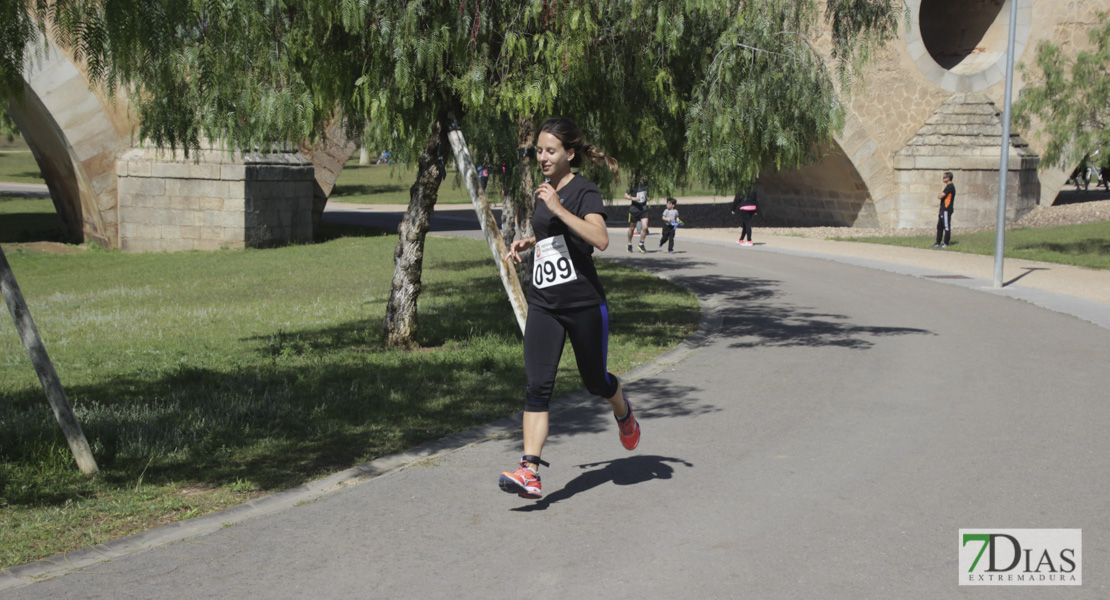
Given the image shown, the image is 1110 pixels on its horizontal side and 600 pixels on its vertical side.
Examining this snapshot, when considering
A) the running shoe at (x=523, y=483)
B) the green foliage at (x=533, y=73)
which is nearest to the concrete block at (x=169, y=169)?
the green foliage at (x=533, y=73)

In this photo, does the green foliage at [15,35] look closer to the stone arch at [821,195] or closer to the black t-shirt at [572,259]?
the black t-shirt at [572,259]

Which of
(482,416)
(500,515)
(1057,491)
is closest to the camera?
(500,515)

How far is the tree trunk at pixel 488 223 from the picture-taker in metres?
7.98

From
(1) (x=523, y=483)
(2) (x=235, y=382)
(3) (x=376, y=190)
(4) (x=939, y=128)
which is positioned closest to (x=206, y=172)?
(2) (x=235, y=382)

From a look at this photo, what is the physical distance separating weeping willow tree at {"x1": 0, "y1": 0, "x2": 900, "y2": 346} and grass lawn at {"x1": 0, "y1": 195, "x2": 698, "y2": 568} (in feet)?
5.02

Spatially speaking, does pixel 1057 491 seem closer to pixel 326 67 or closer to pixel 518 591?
pixel 518 591

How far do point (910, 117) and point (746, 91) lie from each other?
742 inches

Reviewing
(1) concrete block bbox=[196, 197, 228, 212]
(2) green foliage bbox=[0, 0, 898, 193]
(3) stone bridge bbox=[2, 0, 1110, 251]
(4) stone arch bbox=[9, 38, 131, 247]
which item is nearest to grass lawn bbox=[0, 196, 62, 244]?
(3) stone bridge bbox=[2, 0, 1110, 251]

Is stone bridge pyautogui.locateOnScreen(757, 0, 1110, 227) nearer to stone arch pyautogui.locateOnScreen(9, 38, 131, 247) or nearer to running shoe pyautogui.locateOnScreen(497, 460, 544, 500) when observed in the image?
stone arch pyautogui.locateOnScreen(9, 38, 131, 247)

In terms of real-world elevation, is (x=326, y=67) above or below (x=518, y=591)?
above

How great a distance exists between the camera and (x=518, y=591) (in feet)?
13.1

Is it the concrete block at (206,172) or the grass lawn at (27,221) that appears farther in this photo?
the grass lawn at (27,221)

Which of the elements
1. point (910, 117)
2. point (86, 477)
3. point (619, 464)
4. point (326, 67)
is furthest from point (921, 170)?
point (86, 477)
